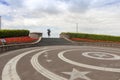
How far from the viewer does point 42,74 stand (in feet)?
36.3

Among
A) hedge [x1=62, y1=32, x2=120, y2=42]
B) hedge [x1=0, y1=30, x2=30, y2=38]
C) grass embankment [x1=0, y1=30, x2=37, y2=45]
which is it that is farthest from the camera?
hedge [x1=62, y1=32, x2=120, y2=42]

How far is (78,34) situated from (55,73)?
3672cm

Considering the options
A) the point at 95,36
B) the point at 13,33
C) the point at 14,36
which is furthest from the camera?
the point at 95,36

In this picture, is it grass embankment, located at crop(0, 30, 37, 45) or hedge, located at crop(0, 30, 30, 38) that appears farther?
hedge, located at crop(0, 30, 30, 38)

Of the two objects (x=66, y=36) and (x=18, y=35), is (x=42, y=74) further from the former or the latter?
(x=66, y=36)

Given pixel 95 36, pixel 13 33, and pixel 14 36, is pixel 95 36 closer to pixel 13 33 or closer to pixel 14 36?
pixel 14 36

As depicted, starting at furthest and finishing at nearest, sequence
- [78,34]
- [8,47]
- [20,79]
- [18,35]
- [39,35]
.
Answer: [78,34]
[39,35]
[18,35]
[8,47]
[20,79]

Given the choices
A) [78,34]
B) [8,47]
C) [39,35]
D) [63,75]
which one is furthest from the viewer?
[78,34]

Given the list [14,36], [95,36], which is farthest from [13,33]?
[95,36]

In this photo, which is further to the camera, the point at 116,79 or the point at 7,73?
the point at 7,73

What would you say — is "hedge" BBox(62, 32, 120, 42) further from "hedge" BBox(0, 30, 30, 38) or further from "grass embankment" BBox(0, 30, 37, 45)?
"grass embankment" BBox(0, 30, 37, 45)

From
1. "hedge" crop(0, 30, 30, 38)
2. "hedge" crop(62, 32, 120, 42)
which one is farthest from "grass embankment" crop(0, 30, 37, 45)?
"hedge" crop(62, 32, 120, 42)

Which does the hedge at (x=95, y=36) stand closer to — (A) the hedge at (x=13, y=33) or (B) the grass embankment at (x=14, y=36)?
(A) the hedge at (x=13, y=33)

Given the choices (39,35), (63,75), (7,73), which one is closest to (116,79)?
(63,75)
